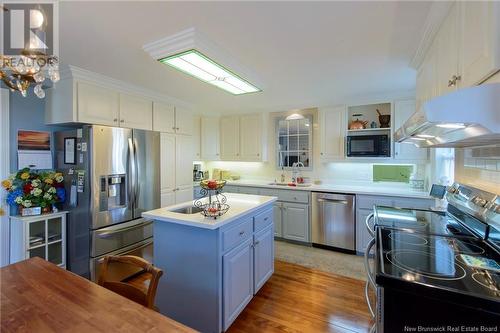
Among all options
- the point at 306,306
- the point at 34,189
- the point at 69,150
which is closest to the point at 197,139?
the point at 69,150

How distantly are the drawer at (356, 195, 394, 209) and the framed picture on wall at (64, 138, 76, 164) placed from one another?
359 cm

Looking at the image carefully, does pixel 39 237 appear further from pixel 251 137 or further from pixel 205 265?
pixel 251 137

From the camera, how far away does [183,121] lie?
12.4ft

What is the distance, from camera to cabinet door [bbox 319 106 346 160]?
3.75m

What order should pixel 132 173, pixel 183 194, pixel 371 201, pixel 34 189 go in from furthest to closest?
pixel 183 194
pixel 371 201
pixel 132 173
pixel 34 189

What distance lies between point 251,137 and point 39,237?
11.0 feet

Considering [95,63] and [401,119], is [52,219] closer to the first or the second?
[95,63]

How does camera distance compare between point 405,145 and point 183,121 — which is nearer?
point 405,145

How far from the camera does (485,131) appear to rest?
83 cm

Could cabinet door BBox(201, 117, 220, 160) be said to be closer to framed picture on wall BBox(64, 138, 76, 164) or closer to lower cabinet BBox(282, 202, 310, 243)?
lower cabinet BBox(282, 202, 310, 243)

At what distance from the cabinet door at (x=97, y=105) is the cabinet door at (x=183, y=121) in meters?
0.95

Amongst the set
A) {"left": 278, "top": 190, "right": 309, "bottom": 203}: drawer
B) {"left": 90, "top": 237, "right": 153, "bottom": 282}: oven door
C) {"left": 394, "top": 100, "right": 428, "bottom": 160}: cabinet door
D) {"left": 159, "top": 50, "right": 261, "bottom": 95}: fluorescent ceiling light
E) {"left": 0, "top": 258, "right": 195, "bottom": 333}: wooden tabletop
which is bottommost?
{"left": 90, "top": 237, "right": 153, "bottom": 282}: oven door

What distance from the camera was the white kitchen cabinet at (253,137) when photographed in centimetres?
448

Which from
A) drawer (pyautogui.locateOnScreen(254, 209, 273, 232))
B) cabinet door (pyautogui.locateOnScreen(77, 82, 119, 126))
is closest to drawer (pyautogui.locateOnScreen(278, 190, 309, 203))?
drawer (pyautogui.locateOnScreen(254, 209, 273, 232))
